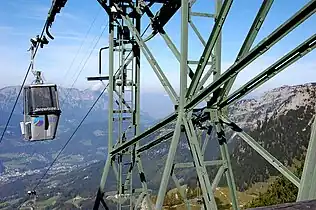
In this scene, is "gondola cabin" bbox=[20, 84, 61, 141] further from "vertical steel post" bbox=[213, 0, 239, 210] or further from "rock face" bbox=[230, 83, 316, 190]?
"rock face" bbox=[230, 83, 316, 190]

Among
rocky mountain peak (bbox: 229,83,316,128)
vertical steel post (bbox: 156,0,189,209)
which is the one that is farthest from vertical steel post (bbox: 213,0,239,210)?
rocky mountain peak (bbox: 229,83,316,128)

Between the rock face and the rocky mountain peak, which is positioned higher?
the rocky mountain peak

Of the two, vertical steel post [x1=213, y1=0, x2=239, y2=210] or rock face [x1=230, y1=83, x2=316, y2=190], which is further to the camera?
rock face [x1=230, y1=83, x2=316, y2=190]

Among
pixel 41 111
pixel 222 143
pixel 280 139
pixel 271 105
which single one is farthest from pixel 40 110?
pixel 271 105

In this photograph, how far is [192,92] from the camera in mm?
5613

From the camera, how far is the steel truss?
423 cm

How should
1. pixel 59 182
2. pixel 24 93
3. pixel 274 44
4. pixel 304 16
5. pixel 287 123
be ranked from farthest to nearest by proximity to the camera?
pixel 59 182
pixel 287 123
pixel 24 93
pixel 274 44
pixel 304 16

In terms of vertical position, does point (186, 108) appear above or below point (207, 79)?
below

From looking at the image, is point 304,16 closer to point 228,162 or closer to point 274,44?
point 274,44

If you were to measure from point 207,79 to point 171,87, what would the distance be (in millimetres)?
575

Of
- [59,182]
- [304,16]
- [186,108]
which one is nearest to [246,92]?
[186,108]

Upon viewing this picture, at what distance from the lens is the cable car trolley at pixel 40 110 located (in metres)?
9.66

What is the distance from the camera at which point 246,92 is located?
5.41 meters

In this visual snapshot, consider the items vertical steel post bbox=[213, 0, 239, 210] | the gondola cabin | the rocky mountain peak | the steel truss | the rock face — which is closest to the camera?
the steel truss
